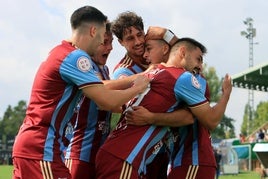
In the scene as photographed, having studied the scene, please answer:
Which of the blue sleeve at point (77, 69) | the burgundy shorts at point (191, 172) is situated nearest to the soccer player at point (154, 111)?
the burgundy shorts at point (191, 172)

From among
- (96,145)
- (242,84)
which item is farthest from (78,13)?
(242,84)

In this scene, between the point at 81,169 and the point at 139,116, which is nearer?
the point at 139,116

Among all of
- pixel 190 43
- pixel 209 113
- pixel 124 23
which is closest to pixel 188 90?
pixel 209 113

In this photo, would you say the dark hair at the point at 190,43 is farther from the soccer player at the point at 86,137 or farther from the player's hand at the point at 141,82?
the soccer player at the point at 86,137

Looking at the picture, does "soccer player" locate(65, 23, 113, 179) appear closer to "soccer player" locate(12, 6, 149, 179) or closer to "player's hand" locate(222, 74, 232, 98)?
"soccer player" locate(12, 6, 149, 179)

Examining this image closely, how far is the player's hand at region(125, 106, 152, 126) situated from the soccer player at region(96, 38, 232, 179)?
6 centimetres

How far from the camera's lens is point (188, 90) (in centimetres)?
553

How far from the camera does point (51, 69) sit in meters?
5.30

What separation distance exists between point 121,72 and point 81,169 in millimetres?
1083

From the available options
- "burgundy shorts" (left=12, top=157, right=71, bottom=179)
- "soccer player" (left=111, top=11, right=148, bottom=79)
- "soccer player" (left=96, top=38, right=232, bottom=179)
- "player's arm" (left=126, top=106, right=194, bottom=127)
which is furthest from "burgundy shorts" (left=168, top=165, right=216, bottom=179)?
"burgundy shorts" (left=12, top=157, right=71, bottom=179)

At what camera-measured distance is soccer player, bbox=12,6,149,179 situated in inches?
206

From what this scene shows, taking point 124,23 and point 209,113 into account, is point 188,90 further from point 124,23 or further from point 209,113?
point 124,23

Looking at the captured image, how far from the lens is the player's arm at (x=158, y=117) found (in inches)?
216

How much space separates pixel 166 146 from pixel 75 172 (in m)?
0.98
